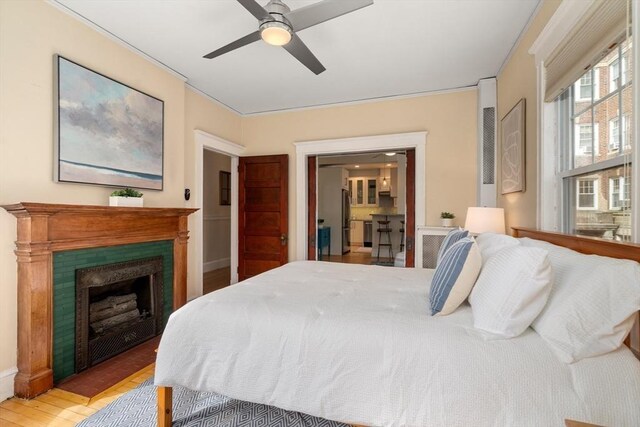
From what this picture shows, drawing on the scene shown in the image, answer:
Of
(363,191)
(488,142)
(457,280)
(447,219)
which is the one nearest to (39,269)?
(457,280)

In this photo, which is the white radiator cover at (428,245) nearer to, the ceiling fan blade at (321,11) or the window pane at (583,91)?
the window pane at (583,91)

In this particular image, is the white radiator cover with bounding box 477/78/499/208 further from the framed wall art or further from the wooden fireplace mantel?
the wooden fireplace mantel

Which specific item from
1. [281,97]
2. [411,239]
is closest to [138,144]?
[281,97]

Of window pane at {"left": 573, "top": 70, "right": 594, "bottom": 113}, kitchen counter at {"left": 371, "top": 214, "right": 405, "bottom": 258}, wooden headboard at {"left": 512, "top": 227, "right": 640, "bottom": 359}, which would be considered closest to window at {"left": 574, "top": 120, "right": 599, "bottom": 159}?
window pane at {"left": 573, "top": 70, "right": 594, "bottom": 113}

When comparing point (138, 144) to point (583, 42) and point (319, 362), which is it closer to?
point (319, 362)

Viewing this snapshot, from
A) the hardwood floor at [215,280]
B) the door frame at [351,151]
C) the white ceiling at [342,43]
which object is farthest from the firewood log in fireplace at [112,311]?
the white ceiling at [342,43]

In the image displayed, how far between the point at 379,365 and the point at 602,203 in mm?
1535

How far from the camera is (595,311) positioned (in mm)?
1045

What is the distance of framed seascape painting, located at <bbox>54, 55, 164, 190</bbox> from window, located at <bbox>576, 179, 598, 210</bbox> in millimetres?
3484

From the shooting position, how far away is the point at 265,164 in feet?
14.8

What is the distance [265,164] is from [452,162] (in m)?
2.59

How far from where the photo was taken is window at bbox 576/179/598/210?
1739 mm

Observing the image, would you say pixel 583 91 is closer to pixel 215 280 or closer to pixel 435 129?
pixel 435 129

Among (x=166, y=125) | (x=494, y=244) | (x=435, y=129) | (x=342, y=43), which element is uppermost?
(x=342, y=43)
